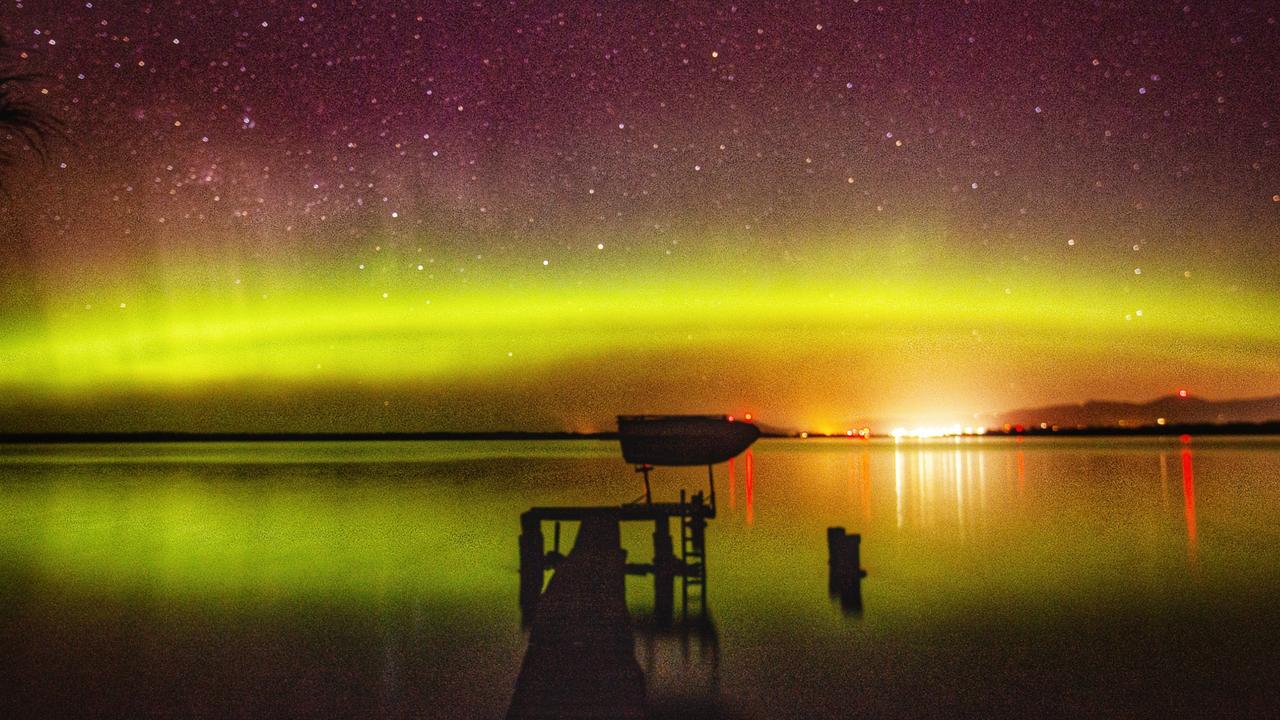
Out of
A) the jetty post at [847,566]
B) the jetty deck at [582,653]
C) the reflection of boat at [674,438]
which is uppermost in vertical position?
the reflection of boat at [674,438]

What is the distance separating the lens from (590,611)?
9672mm

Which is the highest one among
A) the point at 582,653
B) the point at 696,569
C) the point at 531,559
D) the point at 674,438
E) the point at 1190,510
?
the point at 674,438

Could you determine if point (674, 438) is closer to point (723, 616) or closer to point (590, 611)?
point (723, 616)

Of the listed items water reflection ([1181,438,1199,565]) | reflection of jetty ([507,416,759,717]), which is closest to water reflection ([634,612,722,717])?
reflection of jetty ([507,416,759,717])

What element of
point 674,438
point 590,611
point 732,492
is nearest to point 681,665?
point 590,611

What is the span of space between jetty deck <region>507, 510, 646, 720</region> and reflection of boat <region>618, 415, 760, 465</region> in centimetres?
1360

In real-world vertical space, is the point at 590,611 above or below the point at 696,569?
above

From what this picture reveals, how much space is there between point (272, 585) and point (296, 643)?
6372 mm

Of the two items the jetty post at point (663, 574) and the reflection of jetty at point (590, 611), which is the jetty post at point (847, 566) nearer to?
the reflection of jetty at point (590, 611)

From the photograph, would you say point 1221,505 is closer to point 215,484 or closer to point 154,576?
point 154,576

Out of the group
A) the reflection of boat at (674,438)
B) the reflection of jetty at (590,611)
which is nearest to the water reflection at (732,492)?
the reflection of boat at (674,438)

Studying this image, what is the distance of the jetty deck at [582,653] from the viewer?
680 cm

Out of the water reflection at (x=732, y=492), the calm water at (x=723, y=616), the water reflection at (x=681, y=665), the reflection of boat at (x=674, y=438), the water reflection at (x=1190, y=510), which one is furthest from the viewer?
the water reflection at (x=732, y=492)

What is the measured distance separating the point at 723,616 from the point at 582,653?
309 inches
